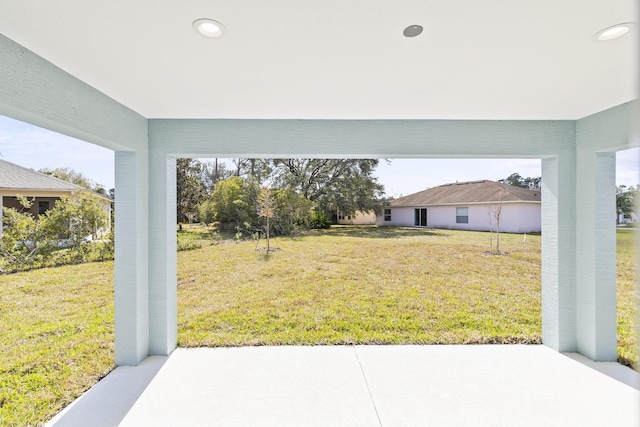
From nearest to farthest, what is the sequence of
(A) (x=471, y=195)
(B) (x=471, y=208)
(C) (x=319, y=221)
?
(C) (x=319, y=221) → (B) (x=471, y=208) → (A) (x=471, y=195)

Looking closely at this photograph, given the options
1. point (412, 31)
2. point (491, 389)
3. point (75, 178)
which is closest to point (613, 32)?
point (412, 31)

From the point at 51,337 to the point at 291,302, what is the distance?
9.89 ft

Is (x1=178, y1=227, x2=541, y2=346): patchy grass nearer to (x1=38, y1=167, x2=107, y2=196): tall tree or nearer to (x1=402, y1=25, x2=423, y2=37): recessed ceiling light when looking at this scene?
(x1=38, y1=167, x2=107, y2=196): tall tree

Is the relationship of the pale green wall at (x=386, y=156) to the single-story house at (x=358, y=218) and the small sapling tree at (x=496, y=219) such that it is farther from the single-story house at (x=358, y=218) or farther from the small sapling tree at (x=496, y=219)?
the single-story house at (x=358, y=218)

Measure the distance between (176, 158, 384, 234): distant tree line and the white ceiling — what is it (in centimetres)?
330

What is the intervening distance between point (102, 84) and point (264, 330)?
10.7 feet

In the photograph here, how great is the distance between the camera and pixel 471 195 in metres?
8.77

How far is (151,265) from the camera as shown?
11.0ft

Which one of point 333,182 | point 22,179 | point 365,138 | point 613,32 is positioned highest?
point 613,32

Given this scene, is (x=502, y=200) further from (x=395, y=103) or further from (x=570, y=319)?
(x=395, y=103)

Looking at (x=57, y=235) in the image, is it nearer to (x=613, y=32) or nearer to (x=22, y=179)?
(x=22, y=179)

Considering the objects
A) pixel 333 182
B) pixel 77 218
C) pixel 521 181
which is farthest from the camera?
pixel 333 182

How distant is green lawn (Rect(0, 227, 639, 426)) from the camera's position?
317 cm

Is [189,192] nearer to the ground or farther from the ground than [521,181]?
nearer to the ground
